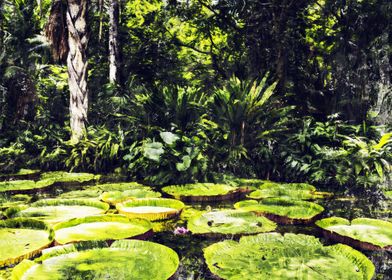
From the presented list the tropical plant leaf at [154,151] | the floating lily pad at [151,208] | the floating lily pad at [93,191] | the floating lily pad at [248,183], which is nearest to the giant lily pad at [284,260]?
the floating lily pad at [151,208]

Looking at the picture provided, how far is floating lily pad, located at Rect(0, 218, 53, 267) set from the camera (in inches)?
73.4

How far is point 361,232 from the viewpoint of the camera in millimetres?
2342

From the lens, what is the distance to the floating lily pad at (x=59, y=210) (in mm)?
2701

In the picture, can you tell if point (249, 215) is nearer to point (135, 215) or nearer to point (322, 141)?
point (135, 215)

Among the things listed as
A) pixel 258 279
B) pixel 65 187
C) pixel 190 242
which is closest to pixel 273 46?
pixel 65 187

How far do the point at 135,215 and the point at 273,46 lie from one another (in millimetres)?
4996

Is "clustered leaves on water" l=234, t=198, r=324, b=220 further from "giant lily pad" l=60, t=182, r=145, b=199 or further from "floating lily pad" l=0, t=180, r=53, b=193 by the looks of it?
"floating lily pad" l=0, t=180, r=53, b=193

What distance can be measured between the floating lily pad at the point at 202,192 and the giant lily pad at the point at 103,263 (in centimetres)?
158

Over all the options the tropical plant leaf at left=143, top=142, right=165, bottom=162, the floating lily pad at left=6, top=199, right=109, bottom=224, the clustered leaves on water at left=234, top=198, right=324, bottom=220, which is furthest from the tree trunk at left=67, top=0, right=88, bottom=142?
the clustered leaves on water at left=234, top=198, right=324, bottom=220

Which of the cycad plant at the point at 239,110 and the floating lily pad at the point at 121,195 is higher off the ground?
the cycad plant at the point at 239,110

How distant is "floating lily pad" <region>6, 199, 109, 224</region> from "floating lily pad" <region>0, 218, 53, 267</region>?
200 mm

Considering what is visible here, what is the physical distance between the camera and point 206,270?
1886mm

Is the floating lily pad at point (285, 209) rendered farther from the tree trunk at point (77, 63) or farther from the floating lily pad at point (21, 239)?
the tree trunk at point (77, 63)

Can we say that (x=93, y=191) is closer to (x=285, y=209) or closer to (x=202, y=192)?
(x=202, y=192)
